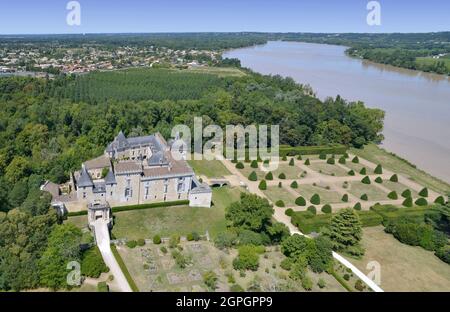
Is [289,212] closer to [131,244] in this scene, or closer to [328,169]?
[131,244]

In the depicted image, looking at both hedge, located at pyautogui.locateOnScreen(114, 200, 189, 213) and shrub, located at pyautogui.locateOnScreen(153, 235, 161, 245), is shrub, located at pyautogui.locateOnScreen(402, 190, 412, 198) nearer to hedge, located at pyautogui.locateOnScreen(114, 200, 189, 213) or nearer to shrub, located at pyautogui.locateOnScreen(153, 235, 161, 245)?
hedge, located at pyautogui.locateOnScreen(114, 200, 189, 213)

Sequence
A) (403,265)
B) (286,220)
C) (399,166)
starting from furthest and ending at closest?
(399,166) < (286,220) < (403,265)

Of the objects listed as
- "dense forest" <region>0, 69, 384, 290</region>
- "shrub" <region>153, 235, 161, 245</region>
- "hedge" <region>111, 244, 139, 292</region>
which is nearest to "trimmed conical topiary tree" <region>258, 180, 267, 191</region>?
"shrub" <region>153, 235, 161, 245</region>

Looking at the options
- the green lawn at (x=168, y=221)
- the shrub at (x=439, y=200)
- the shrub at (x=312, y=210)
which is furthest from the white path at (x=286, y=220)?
the shrub at (x=439, y=200)

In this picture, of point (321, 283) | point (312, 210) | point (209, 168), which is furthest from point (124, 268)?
point (209, 168)

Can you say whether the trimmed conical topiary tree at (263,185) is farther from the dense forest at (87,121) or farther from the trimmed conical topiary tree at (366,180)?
the dense forest at (87,121)

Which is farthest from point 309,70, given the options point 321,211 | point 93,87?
point 321,211

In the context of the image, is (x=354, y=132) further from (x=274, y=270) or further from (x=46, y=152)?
(x=46, y=152)
